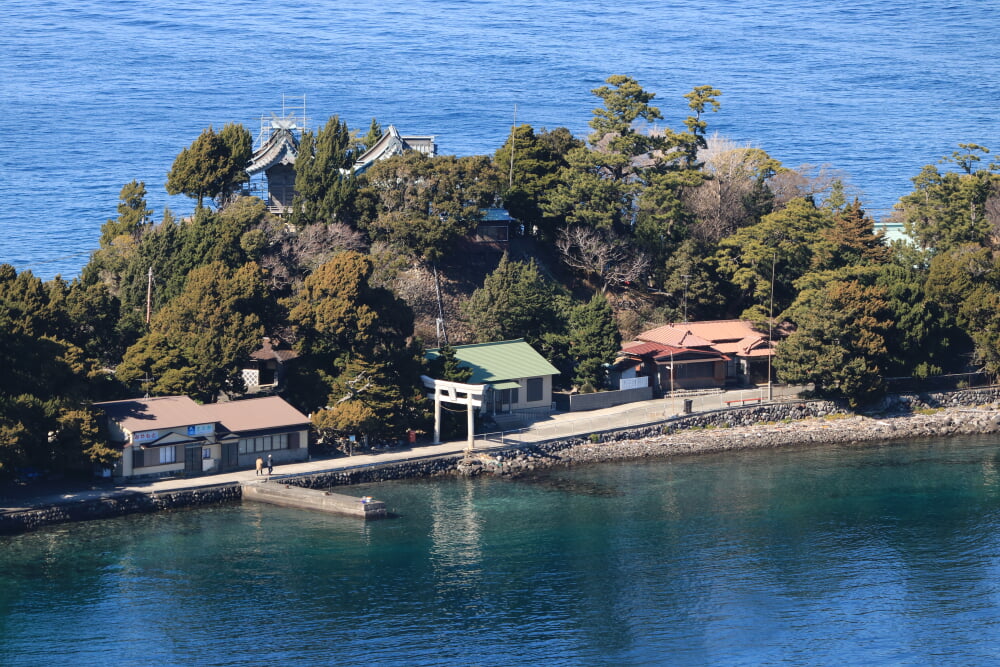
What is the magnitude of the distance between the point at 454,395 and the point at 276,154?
79.6ft

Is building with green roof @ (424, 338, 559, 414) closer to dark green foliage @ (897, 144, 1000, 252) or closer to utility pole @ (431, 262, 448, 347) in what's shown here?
utility pole @ (431, 262, 448, 347)

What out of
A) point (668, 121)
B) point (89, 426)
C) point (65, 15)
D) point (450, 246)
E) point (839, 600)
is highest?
point (65, 15)

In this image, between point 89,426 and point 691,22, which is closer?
point 89,426

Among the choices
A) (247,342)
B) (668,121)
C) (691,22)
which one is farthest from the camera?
(691,22)

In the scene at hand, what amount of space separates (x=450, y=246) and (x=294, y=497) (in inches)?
962

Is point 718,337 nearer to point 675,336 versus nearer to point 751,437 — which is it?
point 675,336

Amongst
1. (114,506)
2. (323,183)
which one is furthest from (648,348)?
(114,506)

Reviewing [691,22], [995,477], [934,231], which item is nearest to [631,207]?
[934,231]

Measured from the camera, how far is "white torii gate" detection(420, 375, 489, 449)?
229 ft

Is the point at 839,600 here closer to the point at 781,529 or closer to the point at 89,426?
the point at 781,529

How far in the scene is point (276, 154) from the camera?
86.7m

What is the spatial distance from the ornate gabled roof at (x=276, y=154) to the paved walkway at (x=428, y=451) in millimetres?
24387

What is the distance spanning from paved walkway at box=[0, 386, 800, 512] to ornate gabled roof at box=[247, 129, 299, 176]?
24.4 m

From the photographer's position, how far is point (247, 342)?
68562mm
